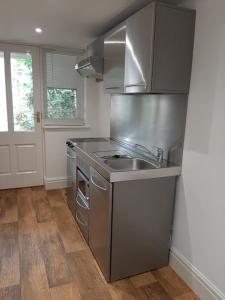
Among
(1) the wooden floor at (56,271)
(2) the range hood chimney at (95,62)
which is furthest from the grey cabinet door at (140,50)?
(1) the wooden floor at (56,271)

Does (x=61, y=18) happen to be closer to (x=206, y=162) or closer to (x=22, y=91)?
(x=22, y=91)

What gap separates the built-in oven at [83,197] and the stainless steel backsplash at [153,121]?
0.65 meters

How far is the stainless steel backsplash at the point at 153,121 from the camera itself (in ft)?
6.33

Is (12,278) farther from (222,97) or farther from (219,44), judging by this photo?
(219,44)

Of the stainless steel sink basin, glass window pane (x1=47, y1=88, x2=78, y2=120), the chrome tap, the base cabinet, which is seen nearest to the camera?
the base cabinet

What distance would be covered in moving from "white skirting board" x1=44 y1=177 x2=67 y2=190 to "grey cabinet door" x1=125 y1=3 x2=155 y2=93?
7.37 ft

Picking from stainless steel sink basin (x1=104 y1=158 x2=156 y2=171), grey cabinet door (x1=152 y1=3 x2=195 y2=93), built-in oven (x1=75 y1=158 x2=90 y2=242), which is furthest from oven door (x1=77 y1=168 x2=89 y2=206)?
grey cabinet door (x1=152 y1=3 x2=195 y2=93)

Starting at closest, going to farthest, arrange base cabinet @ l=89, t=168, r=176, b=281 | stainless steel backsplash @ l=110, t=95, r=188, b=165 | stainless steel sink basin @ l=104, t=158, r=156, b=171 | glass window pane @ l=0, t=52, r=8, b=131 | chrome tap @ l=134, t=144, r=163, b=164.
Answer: base cabinet @ l=89, t=168, r=176, b=281 → stainless steel backsplash @ l=110, t=95, r=188, b=165 → chrome tap @ l=134, t=144, r=163, b=164 → stainless steel sink basin @ l=104, t=158, r=156, b=171 → glass window pane @ l=0, t=52, r=8, b=131

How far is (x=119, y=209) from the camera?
1751mm

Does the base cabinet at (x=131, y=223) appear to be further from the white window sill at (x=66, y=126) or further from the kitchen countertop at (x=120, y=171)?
the white window sill at (x=66, y=126)

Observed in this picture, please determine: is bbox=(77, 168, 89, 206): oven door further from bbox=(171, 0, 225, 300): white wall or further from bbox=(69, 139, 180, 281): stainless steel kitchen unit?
bbox=(171, 0, 225, 300): white wall

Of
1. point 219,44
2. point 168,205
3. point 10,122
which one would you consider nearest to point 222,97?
point 219,44

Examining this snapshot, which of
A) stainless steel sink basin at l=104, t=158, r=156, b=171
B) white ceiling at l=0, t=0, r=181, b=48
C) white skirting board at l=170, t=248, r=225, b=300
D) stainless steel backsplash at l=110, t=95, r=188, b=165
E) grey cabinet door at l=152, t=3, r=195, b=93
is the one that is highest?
white ceiling at l=0, t=0, r=181, b=48

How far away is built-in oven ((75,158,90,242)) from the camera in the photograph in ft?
7.41
